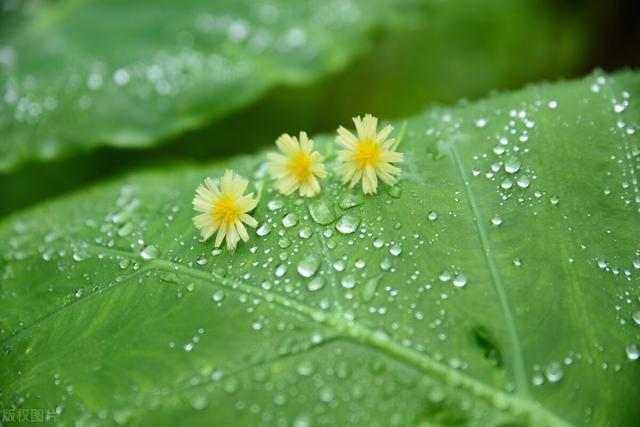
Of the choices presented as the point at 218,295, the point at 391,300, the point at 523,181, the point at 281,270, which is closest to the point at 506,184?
the point at 523,181

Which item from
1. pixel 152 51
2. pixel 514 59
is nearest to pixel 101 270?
pixel 152 51

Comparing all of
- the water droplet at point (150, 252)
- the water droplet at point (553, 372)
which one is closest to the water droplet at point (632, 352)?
the water droplet at point (553, 372)

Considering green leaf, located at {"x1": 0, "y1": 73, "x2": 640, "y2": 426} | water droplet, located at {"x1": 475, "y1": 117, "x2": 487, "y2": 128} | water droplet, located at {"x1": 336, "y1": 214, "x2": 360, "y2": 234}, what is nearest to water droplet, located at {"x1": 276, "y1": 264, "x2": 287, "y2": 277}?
green leaf, located at {"x1": 0, "y1": 73, "x2": 640, "y2": 426}

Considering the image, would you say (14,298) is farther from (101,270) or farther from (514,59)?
(514,59)

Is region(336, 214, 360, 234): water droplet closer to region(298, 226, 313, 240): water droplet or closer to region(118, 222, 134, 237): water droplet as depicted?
region(298, 226, 313, 240): water droplet

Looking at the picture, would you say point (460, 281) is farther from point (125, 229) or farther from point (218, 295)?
point (125, 229)

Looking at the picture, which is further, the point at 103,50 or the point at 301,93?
the point at 301,93
